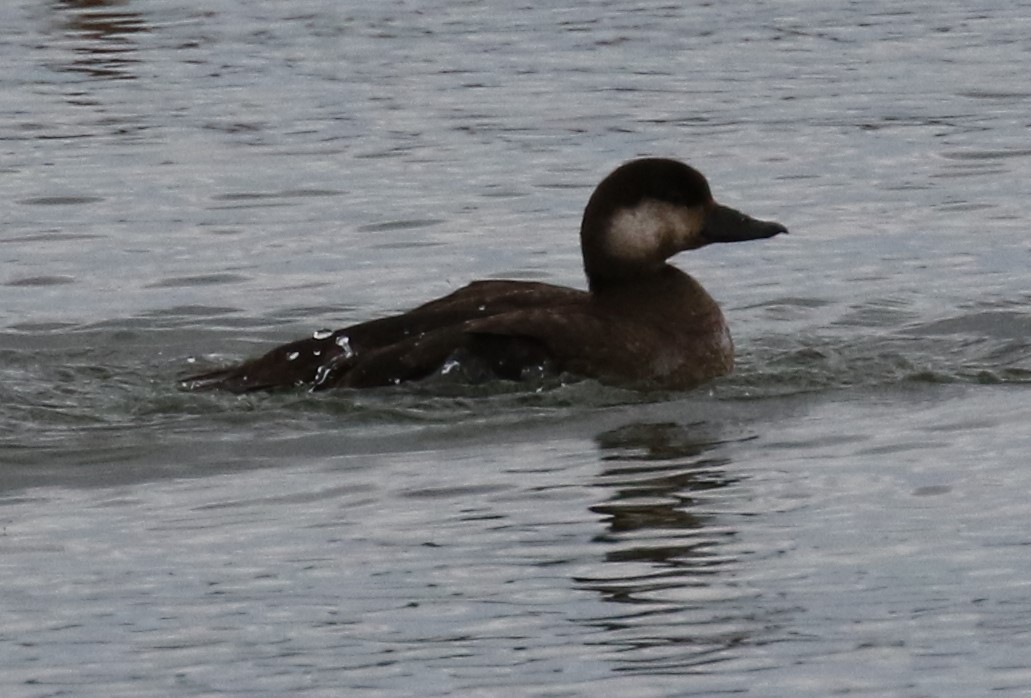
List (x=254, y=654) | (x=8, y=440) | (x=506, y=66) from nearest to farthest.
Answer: (x=254, y=654)
(x=8, y=440)
(x=506, y=66)

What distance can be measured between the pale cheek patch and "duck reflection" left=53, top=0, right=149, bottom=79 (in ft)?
30.6

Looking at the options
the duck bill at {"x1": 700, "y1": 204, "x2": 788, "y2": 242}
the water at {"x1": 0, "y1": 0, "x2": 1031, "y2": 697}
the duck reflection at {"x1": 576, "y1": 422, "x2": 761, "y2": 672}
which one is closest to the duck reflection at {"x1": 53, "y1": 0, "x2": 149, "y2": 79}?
the water at {"x1": 0, "y1": 0, "x2": 1031, "y2": 697}

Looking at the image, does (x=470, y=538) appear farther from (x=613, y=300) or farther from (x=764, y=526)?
(x=613, y=300)

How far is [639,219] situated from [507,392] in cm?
95

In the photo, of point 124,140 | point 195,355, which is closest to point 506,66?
point 124,140

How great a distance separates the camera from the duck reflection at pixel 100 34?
19641 mm

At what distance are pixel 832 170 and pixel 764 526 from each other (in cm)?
747

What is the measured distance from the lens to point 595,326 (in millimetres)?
9906

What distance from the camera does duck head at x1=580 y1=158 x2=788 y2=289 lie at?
405 inches

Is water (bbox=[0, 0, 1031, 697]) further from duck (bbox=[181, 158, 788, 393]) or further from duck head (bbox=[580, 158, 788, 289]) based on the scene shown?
duck head (bbox=[580, 158, 788, 289])

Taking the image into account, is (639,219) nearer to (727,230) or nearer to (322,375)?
(727,230)

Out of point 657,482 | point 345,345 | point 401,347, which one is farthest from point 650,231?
point 657,482

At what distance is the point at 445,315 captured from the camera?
9.95 m

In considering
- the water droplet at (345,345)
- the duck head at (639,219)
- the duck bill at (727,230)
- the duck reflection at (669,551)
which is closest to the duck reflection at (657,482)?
the duck reflection at (669,551)
